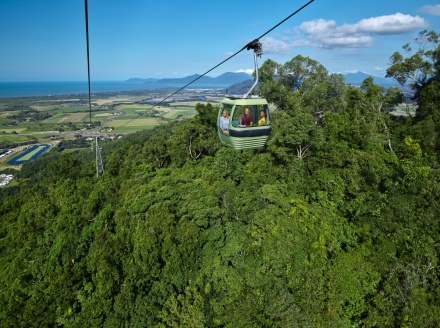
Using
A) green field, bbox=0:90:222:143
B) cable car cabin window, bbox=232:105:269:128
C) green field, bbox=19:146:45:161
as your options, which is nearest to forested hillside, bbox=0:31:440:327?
cable car cabin window, bbox=232:105:269:128

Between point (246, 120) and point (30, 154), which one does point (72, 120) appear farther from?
point (246, 120)

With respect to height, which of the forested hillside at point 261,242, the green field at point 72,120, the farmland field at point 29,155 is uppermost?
the green field at point 72,120

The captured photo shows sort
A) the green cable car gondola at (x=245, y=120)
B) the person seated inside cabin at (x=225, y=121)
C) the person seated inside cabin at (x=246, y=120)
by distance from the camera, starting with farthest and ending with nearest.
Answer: the person seated inside cabin at (x=225, y=121) < the person seated inside cabin at (x=246, y=120) < the green cable car gondola at (x=245, y=120)

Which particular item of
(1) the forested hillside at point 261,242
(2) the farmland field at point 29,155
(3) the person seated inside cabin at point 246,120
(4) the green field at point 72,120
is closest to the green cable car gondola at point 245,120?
(3) the person seated inside cabin at point 246,120

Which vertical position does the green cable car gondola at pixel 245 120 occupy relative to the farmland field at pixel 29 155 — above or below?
above

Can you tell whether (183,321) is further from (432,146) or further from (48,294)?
(432,146)

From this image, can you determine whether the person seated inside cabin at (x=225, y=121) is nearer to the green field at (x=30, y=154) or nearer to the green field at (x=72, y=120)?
the green field at (x=72, y=120)

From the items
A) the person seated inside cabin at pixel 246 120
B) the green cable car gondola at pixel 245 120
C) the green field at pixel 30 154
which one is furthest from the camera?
the green field at pixel 30 154

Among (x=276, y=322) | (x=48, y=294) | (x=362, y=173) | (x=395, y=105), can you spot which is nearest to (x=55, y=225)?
(x=48, y=294)
